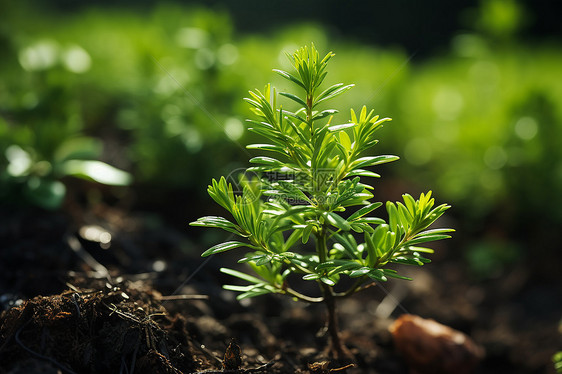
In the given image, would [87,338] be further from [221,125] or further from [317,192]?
[221,125]

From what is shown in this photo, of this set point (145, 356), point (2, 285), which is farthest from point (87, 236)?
point (145, 356)

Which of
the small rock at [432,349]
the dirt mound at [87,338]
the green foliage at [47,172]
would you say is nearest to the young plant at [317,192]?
the dirt mound at [87,338]

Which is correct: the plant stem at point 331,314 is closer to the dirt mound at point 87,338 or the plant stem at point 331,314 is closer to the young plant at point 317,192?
the young plant at point 317,192

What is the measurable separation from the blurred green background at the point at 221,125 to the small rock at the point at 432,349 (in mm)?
1128

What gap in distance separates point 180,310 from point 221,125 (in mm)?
1087

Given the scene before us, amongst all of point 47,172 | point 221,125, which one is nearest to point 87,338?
point 47,172

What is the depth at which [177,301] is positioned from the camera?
1621mm

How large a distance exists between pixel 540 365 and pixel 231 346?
139 cm

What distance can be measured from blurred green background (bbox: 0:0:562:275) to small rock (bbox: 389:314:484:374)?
1128 millimetres

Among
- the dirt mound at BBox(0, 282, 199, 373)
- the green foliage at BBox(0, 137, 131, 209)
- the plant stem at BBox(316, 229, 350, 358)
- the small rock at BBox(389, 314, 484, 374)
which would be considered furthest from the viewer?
the green foliage at BBox(0, 137, 131, 209)

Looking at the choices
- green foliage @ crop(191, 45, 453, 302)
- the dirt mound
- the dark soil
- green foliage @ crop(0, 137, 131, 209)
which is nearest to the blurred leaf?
green foliage @ crop(0, 137, 131, 209)

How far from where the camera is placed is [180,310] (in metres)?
1.59

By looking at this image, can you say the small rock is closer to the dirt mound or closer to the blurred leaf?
the dirt mound

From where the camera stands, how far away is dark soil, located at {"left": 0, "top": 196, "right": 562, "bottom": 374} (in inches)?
47.8
